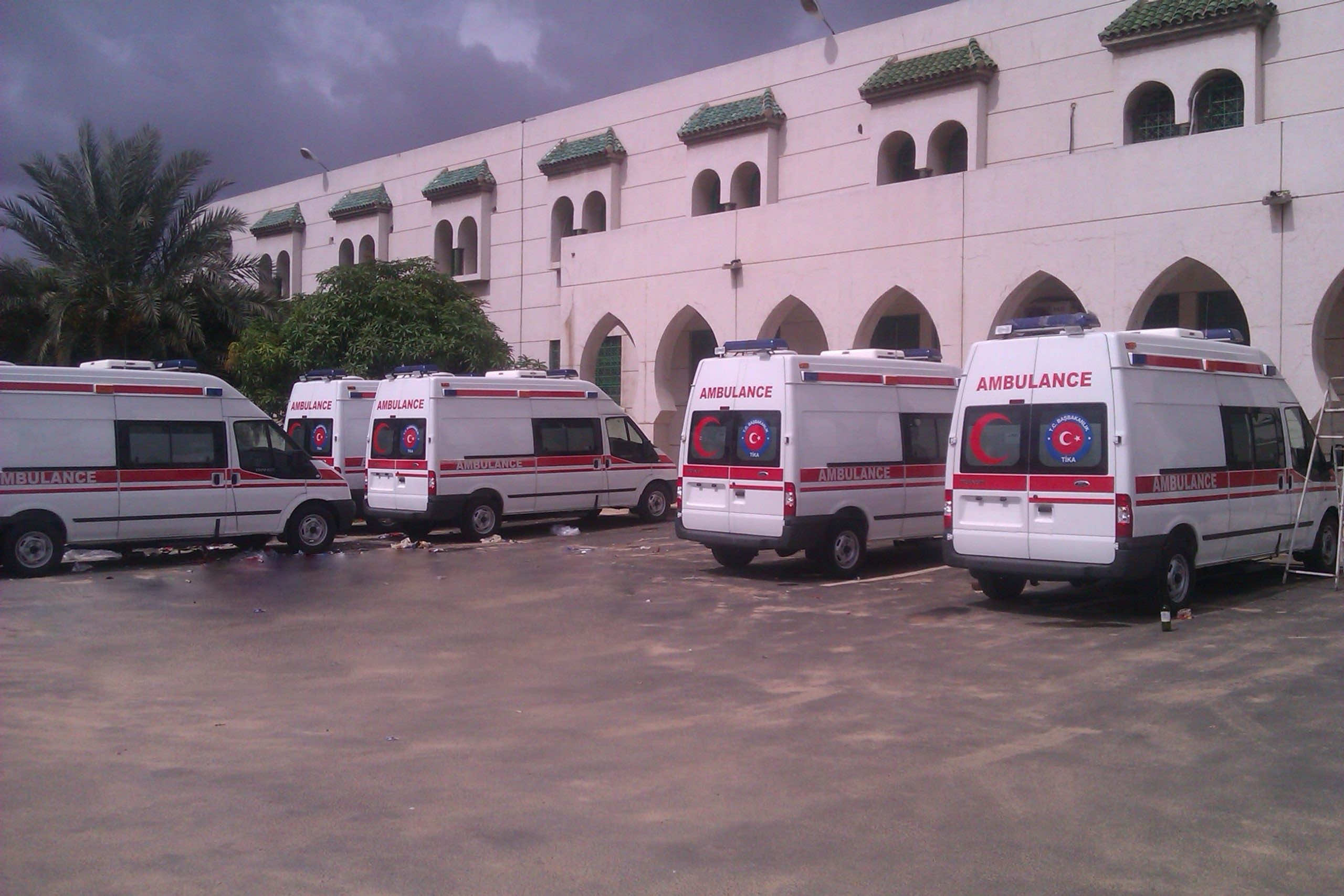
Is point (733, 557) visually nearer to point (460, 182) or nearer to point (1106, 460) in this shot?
point (1106, 460)

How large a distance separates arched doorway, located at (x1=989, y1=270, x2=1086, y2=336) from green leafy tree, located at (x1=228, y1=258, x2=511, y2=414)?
1239 cm

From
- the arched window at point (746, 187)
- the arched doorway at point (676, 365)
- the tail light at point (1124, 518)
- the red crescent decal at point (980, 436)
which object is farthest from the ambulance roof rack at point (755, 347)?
the arched window at point (746, 187)

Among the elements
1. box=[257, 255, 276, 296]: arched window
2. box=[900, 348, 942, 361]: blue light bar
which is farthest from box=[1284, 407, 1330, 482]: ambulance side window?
box=[257, 255, 276, 296]: arched window

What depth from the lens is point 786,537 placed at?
13.4 metres

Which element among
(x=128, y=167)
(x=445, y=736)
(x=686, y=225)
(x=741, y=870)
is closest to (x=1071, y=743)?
(x=741, y=870)

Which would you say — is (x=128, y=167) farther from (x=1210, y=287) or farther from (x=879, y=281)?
(x=1210, y=287)

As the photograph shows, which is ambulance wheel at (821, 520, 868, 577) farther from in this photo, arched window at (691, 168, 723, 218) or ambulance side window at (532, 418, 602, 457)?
arched window at (691, 168, 723, 218)

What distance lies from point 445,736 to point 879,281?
1604 cm

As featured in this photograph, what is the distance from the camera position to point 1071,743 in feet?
22.6

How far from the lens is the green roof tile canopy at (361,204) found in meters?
36.5

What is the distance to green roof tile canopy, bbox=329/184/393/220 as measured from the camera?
36.5 metres

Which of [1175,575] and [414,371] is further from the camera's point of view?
[414,371]

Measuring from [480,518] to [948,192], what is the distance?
989cm

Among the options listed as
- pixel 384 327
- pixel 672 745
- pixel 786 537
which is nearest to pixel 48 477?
pixel 786 537
